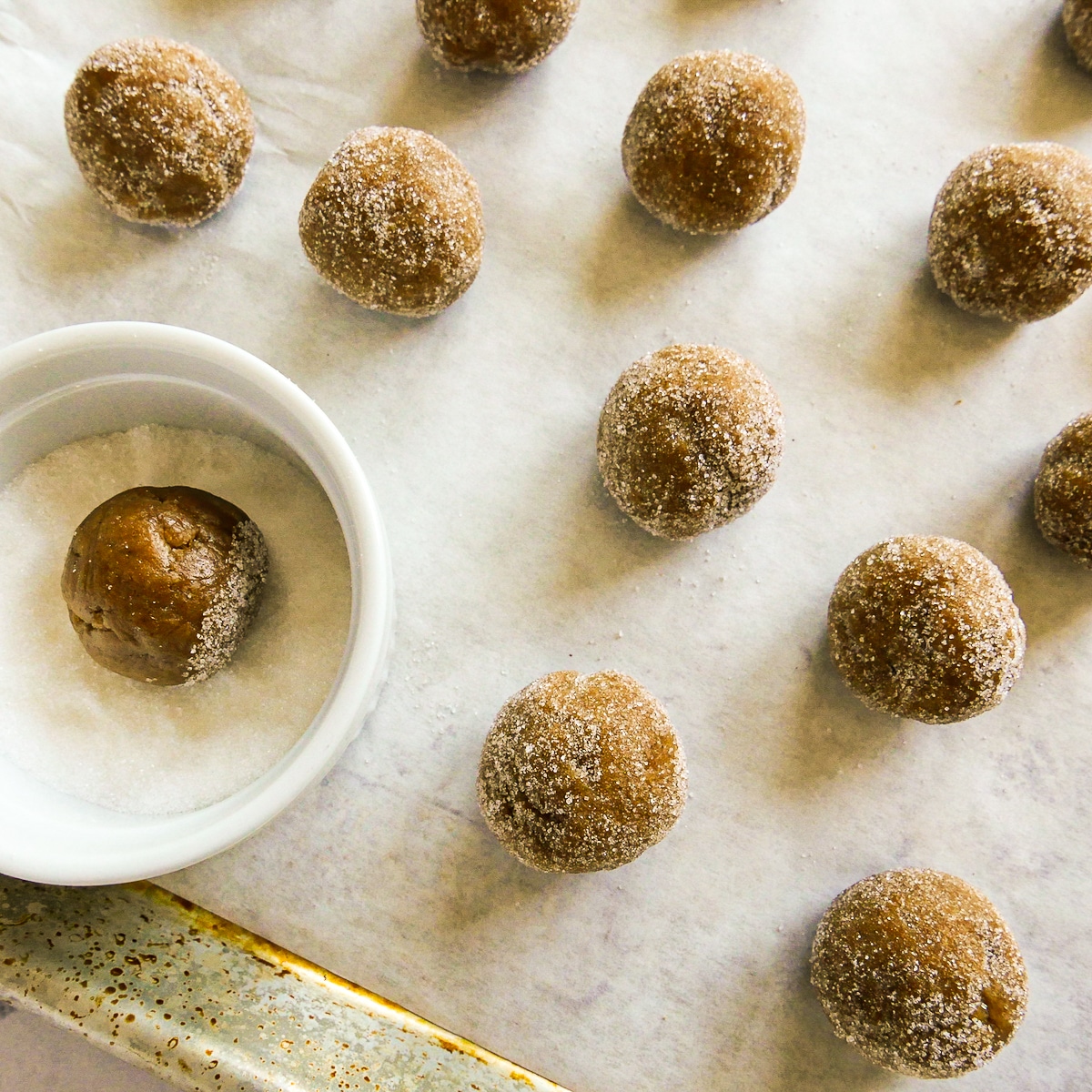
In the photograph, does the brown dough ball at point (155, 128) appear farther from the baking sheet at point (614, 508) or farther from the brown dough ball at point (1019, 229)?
the brown dough ball at point (1019, 229)

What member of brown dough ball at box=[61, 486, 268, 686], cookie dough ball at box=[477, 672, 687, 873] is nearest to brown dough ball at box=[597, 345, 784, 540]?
cookie dough ball at box=[477, 672, 687, 873]

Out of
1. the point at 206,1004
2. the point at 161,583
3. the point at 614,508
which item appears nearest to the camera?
the point at 161,583

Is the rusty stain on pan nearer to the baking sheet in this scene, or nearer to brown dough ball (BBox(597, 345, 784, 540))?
the baking sheet

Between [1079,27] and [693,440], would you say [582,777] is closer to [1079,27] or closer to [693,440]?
[693,440]

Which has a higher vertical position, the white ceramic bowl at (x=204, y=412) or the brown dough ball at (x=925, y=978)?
the white ceramic bowl at (x=204, y=412)

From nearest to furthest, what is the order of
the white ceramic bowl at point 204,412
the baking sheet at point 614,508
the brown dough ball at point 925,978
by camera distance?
the white ceramic bowl at point 204,412 → the brown dough ball at point 925,978 → the baking sheet at point 614,508

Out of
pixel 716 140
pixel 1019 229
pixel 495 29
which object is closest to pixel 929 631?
pixel 1019 229

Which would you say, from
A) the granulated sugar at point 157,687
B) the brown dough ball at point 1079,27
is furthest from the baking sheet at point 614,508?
the granulated sugar at point 157,687
